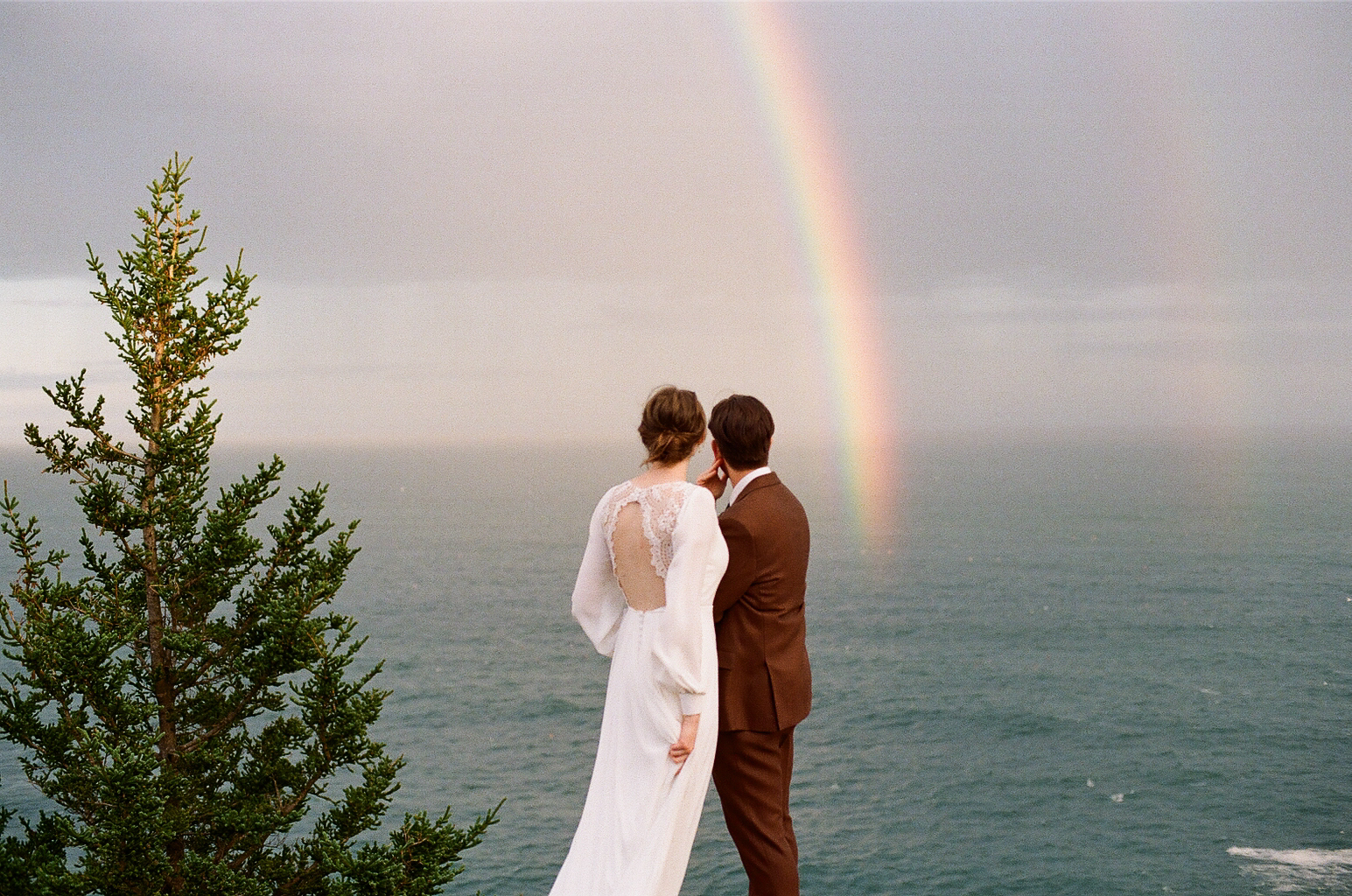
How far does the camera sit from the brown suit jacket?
5.55m

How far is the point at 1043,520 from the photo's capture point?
18062cm

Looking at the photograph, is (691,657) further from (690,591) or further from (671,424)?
(671,424)

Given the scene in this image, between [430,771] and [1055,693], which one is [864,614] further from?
[430,771]

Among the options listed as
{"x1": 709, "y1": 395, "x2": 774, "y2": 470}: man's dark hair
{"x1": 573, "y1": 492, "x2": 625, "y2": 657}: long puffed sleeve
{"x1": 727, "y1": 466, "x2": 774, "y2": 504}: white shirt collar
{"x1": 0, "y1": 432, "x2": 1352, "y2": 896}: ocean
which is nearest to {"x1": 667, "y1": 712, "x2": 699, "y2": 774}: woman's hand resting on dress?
{"x1": 573, "y1": 492, "x2": 625, "y2": 657}: long puffed sleeve

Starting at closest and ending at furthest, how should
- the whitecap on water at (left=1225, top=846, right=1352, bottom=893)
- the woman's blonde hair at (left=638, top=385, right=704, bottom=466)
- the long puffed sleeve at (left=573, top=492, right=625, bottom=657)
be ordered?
the woman's blonde hair at (left=638, top=385, right=704, bottom=466) → the long puffed sleeve at (left=573, top=492, right=625, bottom=657) → the whitecap on water at (left=1225, top=846, right=1352, bottom=893)

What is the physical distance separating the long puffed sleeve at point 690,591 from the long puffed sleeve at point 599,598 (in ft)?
1.71

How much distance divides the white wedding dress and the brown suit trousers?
0.61 feet

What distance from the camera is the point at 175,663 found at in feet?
29.3

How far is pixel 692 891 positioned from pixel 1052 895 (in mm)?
16884

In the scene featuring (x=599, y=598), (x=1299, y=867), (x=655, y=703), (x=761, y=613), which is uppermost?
(x=599, y=598)

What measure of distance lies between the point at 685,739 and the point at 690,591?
0.78 m

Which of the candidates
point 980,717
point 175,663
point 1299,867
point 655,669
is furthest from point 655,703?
point 980,717

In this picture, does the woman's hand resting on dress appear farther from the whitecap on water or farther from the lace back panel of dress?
the whitecap on water

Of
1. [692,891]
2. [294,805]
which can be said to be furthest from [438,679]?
[294,805]
